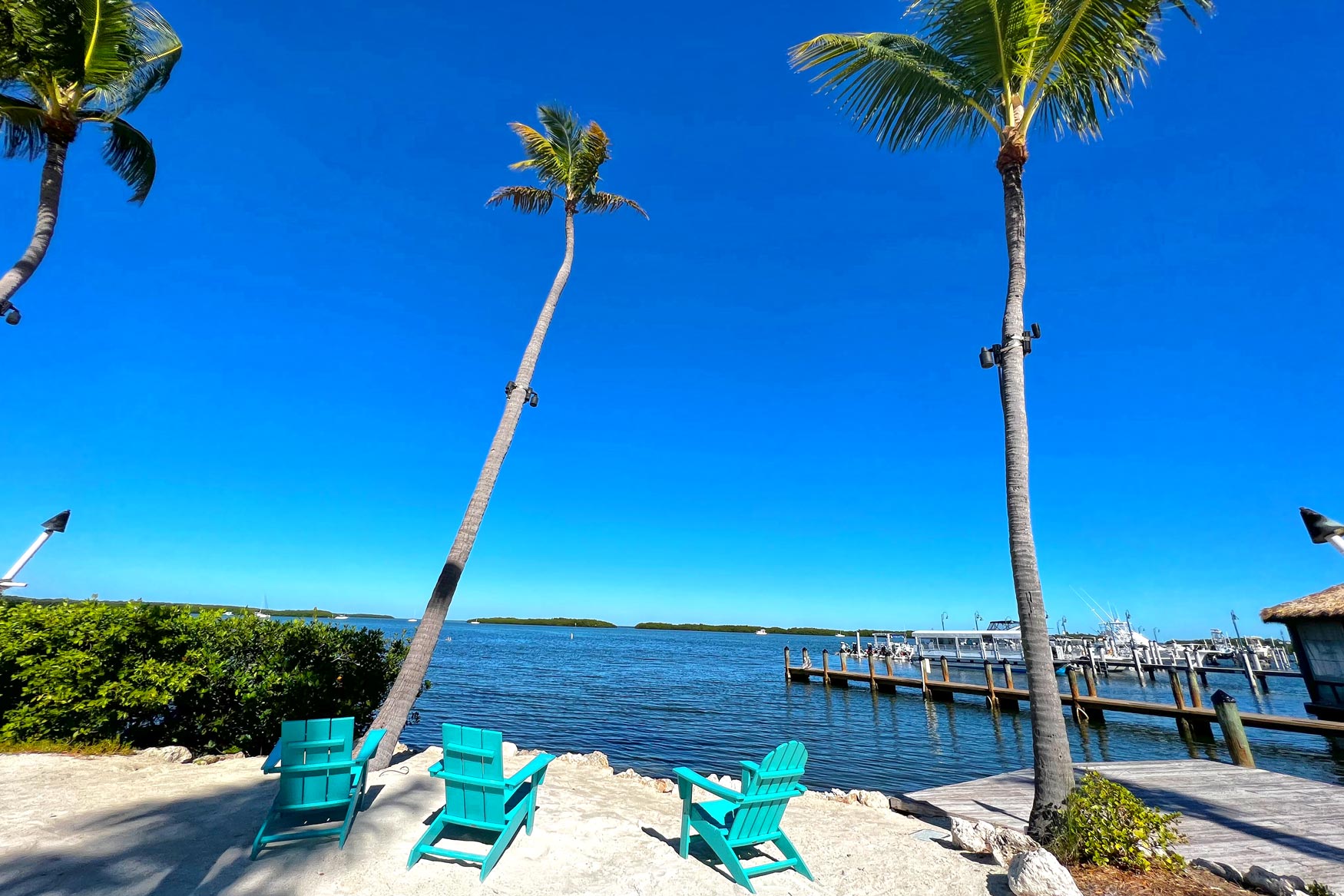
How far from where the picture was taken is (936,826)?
6789 millimetres

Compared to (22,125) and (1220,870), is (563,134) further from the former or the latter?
(1220,870)

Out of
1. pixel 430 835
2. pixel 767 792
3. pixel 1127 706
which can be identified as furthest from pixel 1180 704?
pixel 430 835

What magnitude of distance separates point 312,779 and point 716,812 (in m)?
3.43

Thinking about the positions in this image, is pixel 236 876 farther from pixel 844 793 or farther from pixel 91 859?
pixel 844 793

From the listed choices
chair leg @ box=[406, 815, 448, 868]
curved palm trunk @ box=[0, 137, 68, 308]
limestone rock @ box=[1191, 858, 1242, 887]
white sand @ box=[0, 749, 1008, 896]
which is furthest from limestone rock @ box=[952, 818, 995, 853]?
curved palm trunk @ box=[0, 137, 68, 308]

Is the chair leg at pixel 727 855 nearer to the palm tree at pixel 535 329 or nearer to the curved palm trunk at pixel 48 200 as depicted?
the palm tree at pixel 535 329

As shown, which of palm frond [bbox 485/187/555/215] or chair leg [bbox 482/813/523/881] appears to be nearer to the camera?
chair leg [bbox 482/813/523/881]

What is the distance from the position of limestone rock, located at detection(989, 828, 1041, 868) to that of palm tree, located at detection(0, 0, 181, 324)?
515 inches

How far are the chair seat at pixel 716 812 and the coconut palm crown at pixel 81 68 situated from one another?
12415mm

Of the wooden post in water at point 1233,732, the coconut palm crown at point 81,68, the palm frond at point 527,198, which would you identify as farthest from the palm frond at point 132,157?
the wooden post in water at point 1233,732

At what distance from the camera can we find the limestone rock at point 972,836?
18.4 feet

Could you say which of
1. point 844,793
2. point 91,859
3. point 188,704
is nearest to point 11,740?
point 188,704

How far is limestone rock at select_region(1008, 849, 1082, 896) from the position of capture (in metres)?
4.42

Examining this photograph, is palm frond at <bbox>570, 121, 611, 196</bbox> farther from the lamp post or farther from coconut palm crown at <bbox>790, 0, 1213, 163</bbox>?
the lamp post
